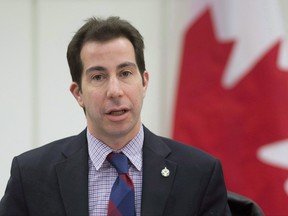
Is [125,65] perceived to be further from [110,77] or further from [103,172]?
[103,172]

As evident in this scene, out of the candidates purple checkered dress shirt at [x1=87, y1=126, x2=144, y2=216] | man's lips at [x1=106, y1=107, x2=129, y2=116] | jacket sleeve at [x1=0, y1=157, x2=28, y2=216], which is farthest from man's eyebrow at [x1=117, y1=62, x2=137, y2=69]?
jacket sleeve at [x1=0, y1=157, x2=28, y2=216]

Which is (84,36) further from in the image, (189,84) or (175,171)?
(189,84)

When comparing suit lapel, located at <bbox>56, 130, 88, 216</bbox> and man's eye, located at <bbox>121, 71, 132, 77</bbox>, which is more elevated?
man's eye, located at <bbox>121, 71, 132, 77</bbox>

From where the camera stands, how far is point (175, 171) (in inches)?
65.4

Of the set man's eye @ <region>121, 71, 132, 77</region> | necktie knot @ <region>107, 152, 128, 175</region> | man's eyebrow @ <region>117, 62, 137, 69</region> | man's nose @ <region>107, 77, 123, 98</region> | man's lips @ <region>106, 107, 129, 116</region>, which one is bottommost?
necktie knot @ <region>107, 152, 128, 175</region>

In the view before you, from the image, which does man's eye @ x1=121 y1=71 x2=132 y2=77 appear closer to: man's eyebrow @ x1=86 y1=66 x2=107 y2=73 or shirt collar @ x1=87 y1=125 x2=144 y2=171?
man's eyebrow @ x1=86 y1=66 x2=107 y2=73

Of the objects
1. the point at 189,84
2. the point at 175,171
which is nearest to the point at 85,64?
the point at 175,171

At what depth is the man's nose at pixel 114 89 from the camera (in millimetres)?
1556

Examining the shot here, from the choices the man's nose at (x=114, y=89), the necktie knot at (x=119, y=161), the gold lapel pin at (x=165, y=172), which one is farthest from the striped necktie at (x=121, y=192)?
the man's nose at (x=114, y=89)

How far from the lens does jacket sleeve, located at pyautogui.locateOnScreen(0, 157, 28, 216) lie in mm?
1597

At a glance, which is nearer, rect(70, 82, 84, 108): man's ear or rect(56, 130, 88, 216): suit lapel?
rect(56, 130, 88, 216): suit lapel

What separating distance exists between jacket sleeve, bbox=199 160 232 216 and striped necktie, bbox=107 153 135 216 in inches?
8.4

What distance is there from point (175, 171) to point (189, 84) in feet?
3.32

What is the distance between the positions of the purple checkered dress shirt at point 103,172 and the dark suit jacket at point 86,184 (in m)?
0.02
